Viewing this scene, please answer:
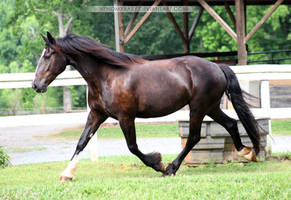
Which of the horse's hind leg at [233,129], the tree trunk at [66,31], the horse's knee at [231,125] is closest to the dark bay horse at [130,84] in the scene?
the horse's hind leg at [233,129]

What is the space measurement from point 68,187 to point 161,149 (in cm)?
488

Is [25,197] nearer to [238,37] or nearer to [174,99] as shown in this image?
[174,99]

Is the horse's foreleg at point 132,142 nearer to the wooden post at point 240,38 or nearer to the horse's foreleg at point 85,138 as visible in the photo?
the horse's foreleg at point 85,138

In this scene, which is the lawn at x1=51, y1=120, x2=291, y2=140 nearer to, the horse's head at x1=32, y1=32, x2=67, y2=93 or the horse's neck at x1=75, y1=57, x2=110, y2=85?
the horse's neck at x1=75, y1=57, x2=110, y2=85

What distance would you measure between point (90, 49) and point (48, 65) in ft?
1.86

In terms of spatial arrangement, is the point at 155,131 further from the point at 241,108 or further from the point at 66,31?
the point at 66,31

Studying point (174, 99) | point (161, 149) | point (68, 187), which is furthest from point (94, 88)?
point (161, 149)

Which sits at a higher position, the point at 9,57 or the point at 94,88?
the point at 94,88

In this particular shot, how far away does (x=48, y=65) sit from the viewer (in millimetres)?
6102

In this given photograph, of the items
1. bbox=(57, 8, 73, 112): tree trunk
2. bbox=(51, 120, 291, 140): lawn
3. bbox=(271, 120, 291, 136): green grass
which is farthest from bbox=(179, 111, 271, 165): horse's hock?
bbox=(57, 8, 73, 112): tree trunk

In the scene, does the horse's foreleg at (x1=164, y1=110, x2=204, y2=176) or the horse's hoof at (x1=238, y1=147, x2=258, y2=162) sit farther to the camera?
the horse's hoof at (x1=238, y1=147, x2=258, y2=162)

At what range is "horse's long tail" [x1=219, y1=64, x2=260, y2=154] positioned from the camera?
22.3 feet

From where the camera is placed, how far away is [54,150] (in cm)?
1102

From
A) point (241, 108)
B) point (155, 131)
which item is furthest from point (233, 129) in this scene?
point (155, 131)
